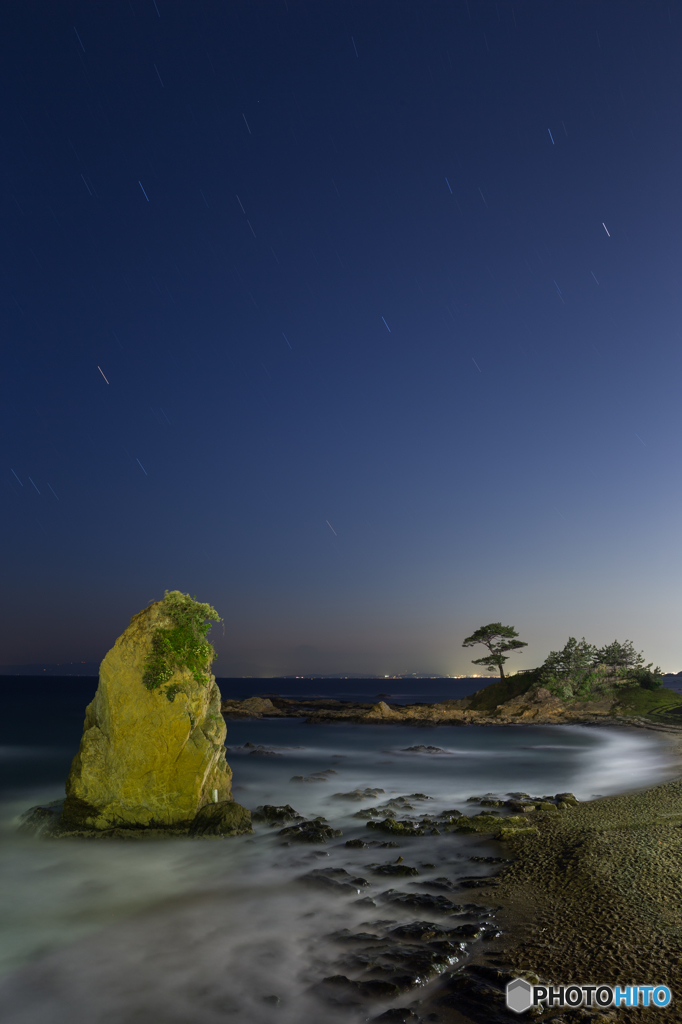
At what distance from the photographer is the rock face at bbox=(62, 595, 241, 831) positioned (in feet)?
46.0

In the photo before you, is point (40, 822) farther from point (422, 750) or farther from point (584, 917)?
point (422, 750)

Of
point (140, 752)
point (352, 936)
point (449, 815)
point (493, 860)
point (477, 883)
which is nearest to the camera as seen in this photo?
point (352, 936)

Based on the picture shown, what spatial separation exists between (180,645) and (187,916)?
21.0ft

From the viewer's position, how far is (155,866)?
12156mm

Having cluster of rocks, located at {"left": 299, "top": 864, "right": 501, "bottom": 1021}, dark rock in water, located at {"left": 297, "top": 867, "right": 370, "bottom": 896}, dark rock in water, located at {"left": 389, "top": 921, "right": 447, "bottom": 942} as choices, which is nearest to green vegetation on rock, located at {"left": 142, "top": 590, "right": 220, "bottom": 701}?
dark rock in water, located at {"left": 297, "top": 867, "right": 370, "bottom": 896}

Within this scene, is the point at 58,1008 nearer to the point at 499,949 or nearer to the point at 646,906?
the point at 499,949

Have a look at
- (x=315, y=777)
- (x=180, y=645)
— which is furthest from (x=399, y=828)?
(x=315, y=777)

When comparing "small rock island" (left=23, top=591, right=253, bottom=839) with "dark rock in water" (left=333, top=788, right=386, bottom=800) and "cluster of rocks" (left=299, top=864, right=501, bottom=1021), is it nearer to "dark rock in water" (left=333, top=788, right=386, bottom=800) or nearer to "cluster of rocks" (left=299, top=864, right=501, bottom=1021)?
"dark rock in water" (left=333, top=788, right=386, bottom=800)

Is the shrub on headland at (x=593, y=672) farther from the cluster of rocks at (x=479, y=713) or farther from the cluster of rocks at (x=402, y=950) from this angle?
the cluster of rocks at (x=402, y=950)

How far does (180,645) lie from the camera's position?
48.7ft

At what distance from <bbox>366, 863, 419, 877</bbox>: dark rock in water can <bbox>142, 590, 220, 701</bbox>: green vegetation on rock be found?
657 cm

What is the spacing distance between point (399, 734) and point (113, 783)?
3289 centimetres

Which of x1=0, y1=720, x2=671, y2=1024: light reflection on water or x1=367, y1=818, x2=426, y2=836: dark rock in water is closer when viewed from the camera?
x1=0, y1=720, x2=671, y2=1024: light reflection on water

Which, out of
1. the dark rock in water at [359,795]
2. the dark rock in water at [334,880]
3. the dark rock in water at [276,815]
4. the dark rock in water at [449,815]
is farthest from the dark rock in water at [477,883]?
the dark rock in water at [359,795]
